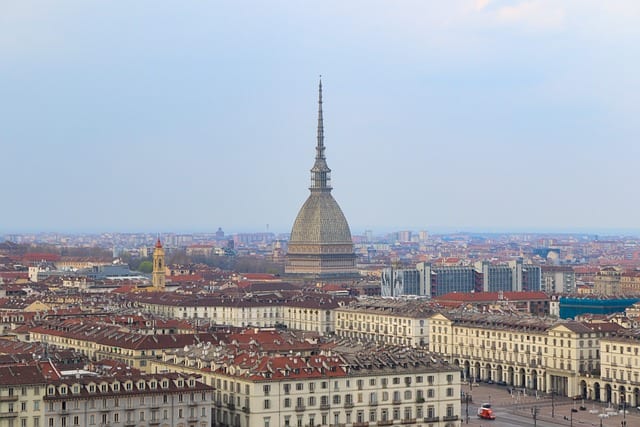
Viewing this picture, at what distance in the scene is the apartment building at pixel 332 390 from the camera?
5972cm

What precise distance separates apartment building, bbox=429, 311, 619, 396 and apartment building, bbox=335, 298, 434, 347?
1553 millimetres

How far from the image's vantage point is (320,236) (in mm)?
175500

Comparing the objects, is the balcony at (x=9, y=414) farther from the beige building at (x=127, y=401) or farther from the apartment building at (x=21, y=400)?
the beige building at (x=127, y=401)

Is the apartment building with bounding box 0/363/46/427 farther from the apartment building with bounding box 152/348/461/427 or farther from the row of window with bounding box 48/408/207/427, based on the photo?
the apartment building with bounding box 152/348/461/427

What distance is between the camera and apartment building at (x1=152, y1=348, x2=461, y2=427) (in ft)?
196

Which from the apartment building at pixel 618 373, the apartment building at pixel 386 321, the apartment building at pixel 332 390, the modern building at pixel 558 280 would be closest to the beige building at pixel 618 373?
the apartment building at pixel 618 373

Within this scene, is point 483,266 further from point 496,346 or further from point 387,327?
point 496,346

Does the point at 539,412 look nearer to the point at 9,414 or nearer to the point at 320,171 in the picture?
the point at 9,414

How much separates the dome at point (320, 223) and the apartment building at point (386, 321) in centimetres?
6122

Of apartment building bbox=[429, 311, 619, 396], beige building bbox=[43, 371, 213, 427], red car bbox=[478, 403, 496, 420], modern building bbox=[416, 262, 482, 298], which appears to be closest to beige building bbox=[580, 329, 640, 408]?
apartment building bbox=[429, 311, 619, 396]

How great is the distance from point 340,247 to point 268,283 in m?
32.0

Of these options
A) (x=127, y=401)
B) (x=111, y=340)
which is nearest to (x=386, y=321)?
(x=111, y=340)

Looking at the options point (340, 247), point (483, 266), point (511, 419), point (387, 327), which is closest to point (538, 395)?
point (511, 419)

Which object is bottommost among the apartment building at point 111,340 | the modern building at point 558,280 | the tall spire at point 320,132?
the apartment building at point 111,340
